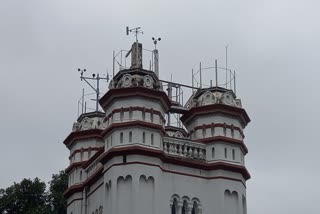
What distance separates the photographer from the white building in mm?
37344

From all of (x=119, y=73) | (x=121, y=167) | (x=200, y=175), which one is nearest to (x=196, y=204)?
(x=200, y=175)

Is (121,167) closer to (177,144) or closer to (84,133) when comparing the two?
(177,144)

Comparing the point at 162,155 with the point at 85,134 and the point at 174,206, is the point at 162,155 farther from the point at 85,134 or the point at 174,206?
the point at 85,134

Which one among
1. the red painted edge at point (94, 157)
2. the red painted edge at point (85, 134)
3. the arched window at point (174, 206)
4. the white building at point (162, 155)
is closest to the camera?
the white building at point (162, 155)

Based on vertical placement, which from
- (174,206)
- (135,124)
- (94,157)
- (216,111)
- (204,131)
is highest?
(216,111)

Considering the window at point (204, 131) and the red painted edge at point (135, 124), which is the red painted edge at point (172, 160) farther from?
the window at point (204, 131)

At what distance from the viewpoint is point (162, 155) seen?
1501 inches

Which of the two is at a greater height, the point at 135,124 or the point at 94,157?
the point at 135,124

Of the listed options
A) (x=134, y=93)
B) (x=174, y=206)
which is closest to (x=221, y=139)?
(x=174, y=206)

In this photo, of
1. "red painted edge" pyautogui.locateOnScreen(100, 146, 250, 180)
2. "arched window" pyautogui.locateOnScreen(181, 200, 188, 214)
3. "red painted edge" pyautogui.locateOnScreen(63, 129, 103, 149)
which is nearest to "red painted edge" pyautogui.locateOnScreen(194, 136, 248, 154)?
"red painted edge" pyautogui.locateOnScreen(100, 146, 250, 180)

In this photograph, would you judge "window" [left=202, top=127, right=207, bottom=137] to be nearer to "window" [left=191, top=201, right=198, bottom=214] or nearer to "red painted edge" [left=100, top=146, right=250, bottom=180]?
"red painted edge" [left=100, top=146, right=250, bottom=180]

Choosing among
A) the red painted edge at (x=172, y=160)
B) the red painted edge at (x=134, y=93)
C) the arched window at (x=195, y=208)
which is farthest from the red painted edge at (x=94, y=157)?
the arched window at (x=195, y=208)

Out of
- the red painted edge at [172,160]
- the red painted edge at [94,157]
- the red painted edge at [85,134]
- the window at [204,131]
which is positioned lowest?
the red painted edge at [172,160]

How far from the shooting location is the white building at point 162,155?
123 ft
